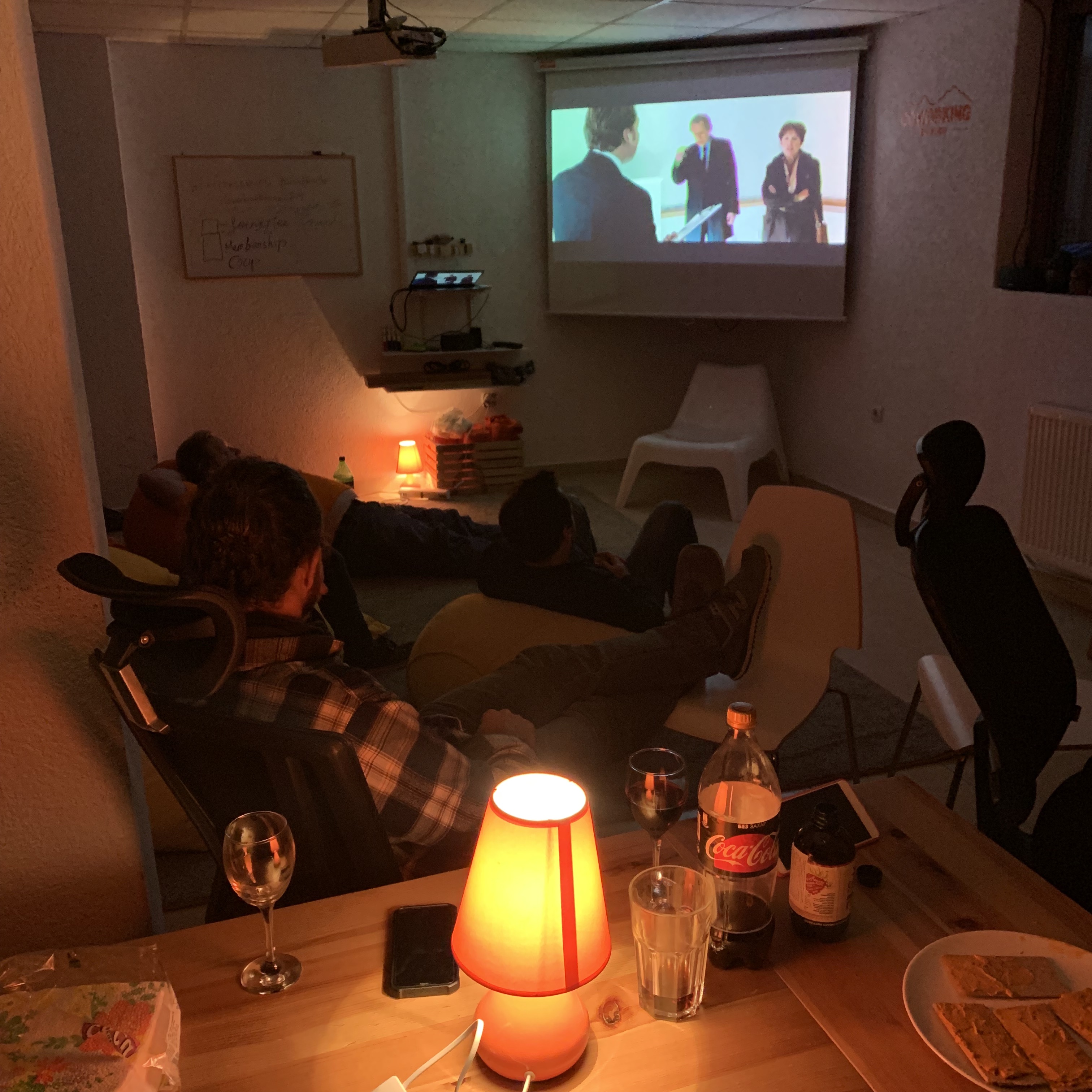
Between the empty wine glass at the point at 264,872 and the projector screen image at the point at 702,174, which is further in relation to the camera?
the projector screen image at the point at 702,174

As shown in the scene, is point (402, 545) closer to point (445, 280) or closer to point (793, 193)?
point (445, 280)

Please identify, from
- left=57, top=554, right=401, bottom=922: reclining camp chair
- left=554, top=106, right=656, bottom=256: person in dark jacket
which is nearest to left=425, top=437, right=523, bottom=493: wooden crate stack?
left=554, top=106, right=656, bottom=256: person in dark jacket

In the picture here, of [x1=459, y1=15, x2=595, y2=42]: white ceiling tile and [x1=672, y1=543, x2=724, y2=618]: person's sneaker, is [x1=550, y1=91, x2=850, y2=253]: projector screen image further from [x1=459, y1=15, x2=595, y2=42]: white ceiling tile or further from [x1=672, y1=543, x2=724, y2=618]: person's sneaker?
[x1=672, y1=543, x2=724, y2=618]: person's sneaker

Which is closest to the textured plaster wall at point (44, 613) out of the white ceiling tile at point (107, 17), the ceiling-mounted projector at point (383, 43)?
the ceiling-mounted projector at point (383, 43)

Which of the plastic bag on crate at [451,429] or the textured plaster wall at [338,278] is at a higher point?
the textured plaster wall at [338,278]

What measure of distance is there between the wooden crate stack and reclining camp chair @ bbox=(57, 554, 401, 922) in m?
4.37

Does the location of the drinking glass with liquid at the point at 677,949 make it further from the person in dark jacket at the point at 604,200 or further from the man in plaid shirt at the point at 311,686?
the person in dark jacket at the point at 604,200

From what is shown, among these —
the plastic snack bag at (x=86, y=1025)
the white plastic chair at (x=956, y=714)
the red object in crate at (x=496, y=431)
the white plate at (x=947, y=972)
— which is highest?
the plastic snack bag at (x=86, y=1025)

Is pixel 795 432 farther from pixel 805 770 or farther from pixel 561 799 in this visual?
pixel 561 799

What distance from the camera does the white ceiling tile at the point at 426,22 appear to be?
174 inches

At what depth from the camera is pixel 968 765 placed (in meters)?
2.90

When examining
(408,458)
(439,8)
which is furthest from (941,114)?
(408,458)

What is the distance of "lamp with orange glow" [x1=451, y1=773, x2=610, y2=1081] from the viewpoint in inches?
35.7

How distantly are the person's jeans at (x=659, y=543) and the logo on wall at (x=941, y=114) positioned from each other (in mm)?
2334
